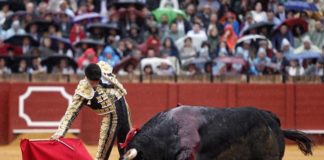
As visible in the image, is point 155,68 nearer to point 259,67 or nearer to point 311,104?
point 259,67

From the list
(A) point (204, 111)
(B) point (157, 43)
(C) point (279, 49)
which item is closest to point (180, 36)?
(B) point (157, 43)

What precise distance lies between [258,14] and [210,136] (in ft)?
27.3

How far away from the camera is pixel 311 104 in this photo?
48.1 feet

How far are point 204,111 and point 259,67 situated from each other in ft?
23.4

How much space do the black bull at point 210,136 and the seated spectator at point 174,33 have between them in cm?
714

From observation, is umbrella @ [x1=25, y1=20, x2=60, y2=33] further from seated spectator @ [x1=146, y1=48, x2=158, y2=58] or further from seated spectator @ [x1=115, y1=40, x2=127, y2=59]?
seated spectator @ [x1=146, y1=48, x2=158, y2=58]

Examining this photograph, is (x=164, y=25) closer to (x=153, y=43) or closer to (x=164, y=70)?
(x=153, y=43)

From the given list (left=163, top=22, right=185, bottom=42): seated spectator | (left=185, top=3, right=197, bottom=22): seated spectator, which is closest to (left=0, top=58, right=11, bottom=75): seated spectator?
(left=163, top=22, right=185, bottom=42): seated spectator

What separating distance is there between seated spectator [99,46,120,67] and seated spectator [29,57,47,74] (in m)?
0.88

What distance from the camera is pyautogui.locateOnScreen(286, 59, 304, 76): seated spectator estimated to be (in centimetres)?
1452

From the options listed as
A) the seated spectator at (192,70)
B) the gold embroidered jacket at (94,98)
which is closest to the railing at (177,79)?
the seated spectator at (192,70)

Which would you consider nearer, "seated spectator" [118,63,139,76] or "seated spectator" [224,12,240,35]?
"seated spectator" [118,63,139,76]

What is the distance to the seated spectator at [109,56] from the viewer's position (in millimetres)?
14090

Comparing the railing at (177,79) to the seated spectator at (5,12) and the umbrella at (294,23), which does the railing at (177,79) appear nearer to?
the umbrella at (294,23)
